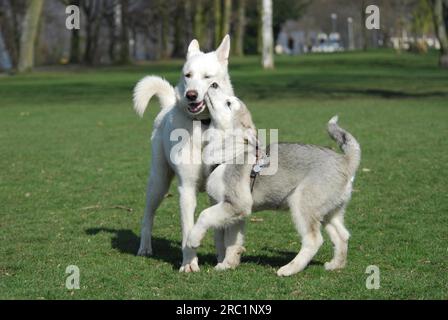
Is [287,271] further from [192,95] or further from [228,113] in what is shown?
[192,95]

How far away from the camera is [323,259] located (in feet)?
24.5

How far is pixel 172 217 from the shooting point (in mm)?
9648

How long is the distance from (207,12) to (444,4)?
42315mm

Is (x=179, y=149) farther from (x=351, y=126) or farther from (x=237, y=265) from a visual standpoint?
(x=351, y=126)

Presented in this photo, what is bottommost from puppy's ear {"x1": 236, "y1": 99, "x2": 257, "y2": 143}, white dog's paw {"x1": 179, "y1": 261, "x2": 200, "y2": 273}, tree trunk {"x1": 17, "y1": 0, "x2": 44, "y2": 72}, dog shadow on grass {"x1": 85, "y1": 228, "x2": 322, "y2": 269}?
dog shadow on grass {"x1": 85, "y1": 228, "x2": 322, "y2": 269}

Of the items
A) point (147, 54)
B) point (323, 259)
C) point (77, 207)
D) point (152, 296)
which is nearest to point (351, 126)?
point (77, 207)

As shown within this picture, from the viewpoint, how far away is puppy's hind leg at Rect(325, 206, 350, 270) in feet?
22.9

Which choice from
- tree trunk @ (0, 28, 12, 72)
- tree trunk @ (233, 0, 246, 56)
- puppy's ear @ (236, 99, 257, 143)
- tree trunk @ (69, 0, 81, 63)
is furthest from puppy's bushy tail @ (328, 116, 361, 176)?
tree trunk @ (233, 0, 246, 56)

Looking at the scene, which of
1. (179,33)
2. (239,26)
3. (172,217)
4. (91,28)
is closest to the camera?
(172,217)

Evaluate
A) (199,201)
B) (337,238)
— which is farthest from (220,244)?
(199,201)

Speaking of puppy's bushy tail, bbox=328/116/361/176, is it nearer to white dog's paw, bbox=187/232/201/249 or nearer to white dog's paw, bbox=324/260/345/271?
white dog's paw, bbox=324/260/345/271

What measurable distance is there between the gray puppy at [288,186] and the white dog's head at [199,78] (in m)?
0.14

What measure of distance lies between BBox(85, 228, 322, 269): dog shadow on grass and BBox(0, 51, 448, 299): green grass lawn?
0.02 meters

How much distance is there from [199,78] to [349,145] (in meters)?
1.38
